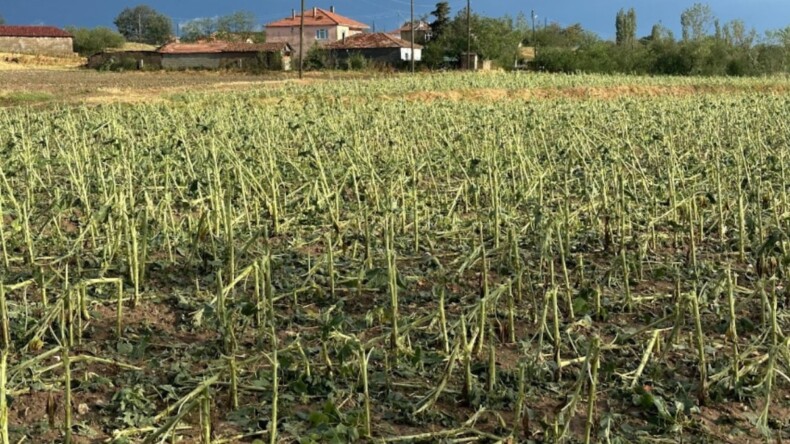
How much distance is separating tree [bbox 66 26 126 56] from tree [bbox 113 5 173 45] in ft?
133

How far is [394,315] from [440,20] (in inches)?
2051

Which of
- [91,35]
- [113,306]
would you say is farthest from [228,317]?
[91,35]

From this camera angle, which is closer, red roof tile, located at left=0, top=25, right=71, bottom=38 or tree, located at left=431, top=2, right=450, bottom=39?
tree, located at left=431, top=2, right=450, bottom=39

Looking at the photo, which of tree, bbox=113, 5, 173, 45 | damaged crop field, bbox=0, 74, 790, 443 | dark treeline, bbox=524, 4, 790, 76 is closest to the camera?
damaged crop field, bbox=0, 74, 790, 443

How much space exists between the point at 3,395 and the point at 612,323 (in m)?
2.48

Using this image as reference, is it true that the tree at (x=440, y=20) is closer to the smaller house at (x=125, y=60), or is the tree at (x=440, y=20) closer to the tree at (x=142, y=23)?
the smaller house at (x=125, y=60)

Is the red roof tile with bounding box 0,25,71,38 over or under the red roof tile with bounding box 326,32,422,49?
over

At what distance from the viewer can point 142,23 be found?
391ft

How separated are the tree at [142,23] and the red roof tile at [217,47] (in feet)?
215

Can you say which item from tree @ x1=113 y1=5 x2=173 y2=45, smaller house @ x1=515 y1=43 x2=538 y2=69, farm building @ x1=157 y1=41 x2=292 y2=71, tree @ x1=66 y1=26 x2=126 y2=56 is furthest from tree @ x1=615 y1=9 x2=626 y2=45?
tree @ x1=113 y1=5 x2=173 y2=45

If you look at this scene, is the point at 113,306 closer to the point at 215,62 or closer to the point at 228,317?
the point at 228,317

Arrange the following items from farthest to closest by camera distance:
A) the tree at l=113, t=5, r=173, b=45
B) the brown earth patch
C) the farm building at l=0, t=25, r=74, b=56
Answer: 1. the tree at l=113, t=5, r=173, b=45
2. the farm building at l=0, t=25, r=74, b=56
3. the brown earth patch

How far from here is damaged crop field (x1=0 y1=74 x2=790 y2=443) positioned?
2760 millimetres

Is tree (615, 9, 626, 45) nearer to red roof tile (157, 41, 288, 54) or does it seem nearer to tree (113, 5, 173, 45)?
red roof tile (157, 41, 288, 54)
